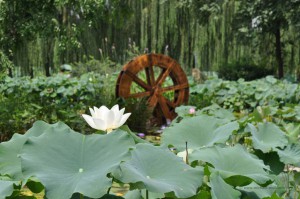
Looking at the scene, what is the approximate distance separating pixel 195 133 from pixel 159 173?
0.45 meters

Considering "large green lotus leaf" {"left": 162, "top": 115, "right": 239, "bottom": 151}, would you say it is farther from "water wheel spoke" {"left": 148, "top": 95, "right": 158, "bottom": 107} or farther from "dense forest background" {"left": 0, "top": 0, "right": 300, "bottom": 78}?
"dense forest background" {"left": 0, "top": 0, "right": 300, "bottom": 78}

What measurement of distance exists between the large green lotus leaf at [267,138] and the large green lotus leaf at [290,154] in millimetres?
19

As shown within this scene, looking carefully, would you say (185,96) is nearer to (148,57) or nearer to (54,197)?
(148,57)

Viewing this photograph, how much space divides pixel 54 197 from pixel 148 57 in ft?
18.8

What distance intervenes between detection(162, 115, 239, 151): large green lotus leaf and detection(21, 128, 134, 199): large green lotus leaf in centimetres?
41

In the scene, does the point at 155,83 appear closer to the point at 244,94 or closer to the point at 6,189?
the point at 244,94

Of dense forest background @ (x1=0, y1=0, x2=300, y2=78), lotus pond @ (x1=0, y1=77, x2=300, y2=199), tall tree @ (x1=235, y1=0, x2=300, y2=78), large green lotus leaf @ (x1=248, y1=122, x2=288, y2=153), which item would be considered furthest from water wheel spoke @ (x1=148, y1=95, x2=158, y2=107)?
tall tree @ (x1=235, y1=0, x2=300, y2=78)

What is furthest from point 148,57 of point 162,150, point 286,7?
point 286,7

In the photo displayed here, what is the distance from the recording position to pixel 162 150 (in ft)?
3.07

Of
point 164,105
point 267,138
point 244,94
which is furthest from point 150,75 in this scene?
point 267,138

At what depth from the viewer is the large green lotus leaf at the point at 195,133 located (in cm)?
129

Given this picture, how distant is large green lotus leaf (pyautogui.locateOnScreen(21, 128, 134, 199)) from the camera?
768 mm

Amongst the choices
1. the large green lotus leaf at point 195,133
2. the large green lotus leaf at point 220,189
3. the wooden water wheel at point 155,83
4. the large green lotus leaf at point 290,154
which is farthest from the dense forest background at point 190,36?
the large green lotus leaf at point 220,189

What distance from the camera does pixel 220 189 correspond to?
0.86 m
